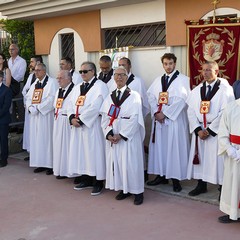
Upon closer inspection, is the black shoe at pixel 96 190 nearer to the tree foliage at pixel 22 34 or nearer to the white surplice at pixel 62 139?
the white surplice at pixel 62 139

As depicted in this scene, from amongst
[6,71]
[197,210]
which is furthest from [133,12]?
[197,210]

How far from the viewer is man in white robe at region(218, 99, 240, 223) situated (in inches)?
182

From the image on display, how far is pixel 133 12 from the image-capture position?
7.65m

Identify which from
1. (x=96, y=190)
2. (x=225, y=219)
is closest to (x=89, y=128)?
(x=96, y=190)

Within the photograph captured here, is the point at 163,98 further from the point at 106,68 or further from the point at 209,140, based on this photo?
the point at 106,68

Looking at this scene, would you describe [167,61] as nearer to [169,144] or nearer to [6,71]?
[169,144]

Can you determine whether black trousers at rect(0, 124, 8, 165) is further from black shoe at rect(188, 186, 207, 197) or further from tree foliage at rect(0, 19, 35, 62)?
tree foliage at rect(0, 19, 35, 62)

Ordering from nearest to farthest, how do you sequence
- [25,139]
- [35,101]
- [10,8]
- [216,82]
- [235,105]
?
[235,105], [216,82], [35,101], [25,139], [10,8]

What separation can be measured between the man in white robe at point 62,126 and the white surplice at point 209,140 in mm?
2045

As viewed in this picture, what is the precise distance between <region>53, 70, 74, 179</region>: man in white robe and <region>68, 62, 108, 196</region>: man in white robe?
1.29 feet

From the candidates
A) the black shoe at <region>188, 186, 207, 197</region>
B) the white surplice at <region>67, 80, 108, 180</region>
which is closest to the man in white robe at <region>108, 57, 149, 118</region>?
the white surplice at <region>67, 80, 108, 180</region>

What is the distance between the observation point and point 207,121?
5.47 m

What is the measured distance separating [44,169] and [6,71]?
7.36ft

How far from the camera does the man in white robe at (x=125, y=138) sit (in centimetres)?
554
